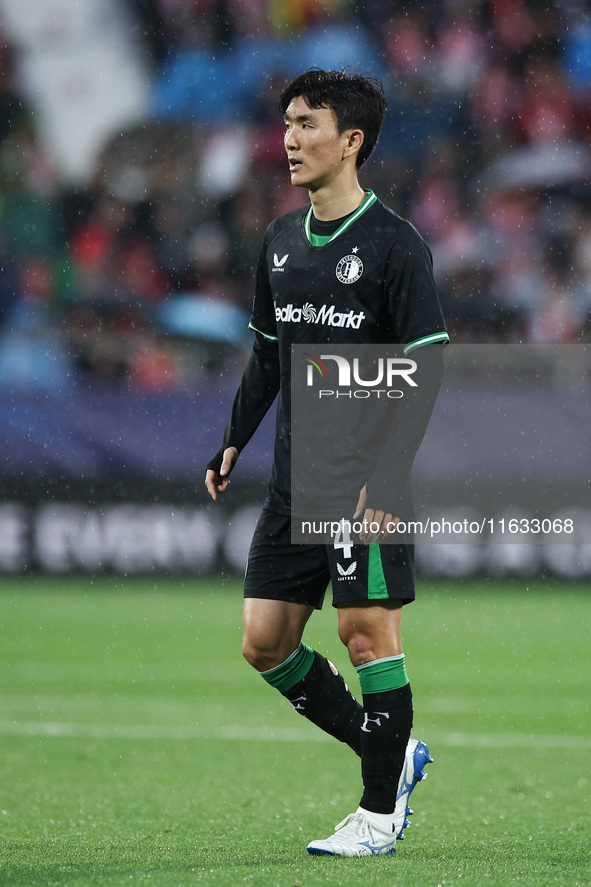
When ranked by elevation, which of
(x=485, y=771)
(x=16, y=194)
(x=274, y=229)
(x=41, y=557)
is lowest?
(x=485, y=771)

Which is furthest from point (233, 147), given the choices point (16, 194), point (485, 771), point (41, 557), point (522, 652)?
point (485, 771)

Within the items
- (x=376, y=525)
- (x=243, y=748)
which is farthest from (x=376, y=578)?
(x=243, y=748)

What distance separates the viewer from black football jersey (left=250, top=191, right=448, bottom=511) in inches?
135

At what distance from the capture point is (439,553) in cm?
1055

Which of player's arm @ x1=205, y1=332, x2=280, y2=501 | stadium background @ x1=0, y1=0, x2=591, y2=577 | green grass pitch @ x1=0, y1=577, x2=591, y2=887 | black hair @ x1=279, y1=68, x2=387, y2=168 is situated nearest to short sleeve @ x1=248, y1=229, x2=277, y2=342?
player's arm @ x1=205, y1=332, x2=280, y2=501

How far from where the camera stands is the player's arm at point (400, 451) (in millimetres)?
3367

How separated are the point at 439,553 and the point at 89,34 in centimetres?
800

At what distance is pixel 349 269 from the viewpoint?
3504 millimetres

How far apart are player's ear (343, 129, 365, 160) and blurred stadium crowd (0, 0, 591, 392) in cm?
783

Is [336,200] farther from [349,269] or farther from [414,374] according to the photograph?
[414,374]

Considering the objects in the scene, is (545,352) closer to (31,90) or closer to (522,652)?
(522,652)

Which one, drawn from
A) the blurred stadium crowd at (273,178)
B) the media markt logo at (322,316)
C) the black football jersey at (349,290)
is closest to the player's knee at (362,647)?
the black football jersey at (349,290)

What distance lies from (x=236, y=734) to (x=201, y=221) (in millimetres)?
7991

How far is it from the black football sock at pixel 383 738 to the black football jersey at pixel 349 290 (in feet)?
1.86
